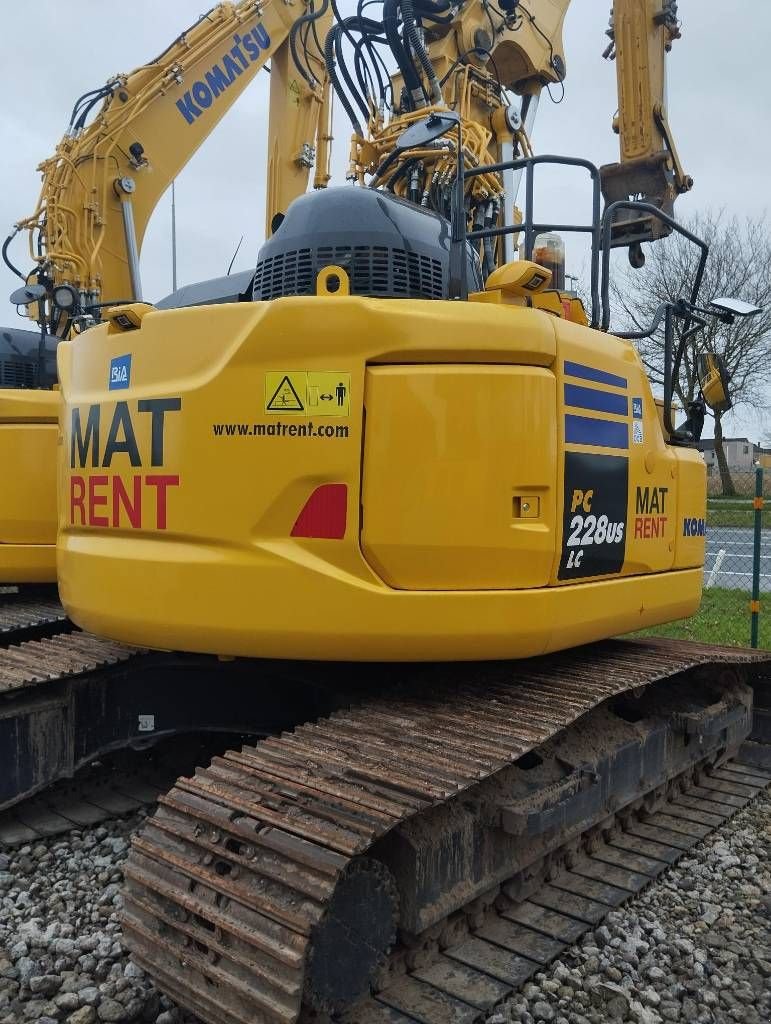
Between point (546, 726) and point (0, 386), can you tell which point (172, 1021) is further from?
point (0, 386)

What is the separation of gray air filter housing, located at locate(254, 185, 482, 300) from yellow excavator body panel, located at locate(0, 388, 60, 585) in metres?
2.13

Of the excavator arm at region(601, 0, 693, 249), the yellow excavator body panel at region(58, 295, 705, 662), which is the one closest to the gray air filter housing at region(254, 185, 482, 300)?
the yellow excavator body panel at region(58, 295, 705, 662)

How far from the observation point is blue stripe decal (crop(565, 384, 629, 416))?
3473 millimetres

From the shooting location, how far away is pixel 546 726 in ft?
10.2

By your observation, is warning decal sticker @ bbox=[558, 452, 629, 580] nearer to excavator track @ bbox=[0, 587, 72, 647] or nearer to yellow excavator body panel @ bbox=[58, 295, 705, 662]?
yellow excavator body panel @ bbox=[58, 295, 705, 662]

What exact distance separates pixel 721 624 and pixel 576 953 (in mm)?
6578

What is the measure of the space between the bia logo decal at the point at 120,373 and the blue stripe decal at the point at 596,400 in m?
1.66

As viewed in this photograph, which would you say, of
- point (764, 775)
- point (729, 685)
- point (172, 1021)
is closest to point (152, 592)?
point (172, 1021)

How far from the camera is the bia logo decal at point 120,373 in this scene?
11.9ft

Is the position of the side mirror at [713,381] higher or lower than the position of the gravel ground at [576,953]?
higher

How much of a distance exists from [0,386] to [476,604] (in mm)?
4291

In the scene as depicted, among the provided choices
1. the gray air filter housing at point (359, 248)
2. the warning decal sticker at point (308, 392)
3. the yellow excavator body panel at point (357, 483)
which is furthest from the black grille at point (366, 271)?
the warning decal sticker at point (308, 392)

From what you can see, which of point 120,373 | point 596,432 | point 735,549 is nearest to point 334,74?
Answer: point 120,373

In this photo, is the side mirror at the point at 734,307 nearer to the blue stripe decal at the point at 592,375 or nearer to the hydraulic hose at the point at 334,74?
the blue stripe decal at the point at 592,375
